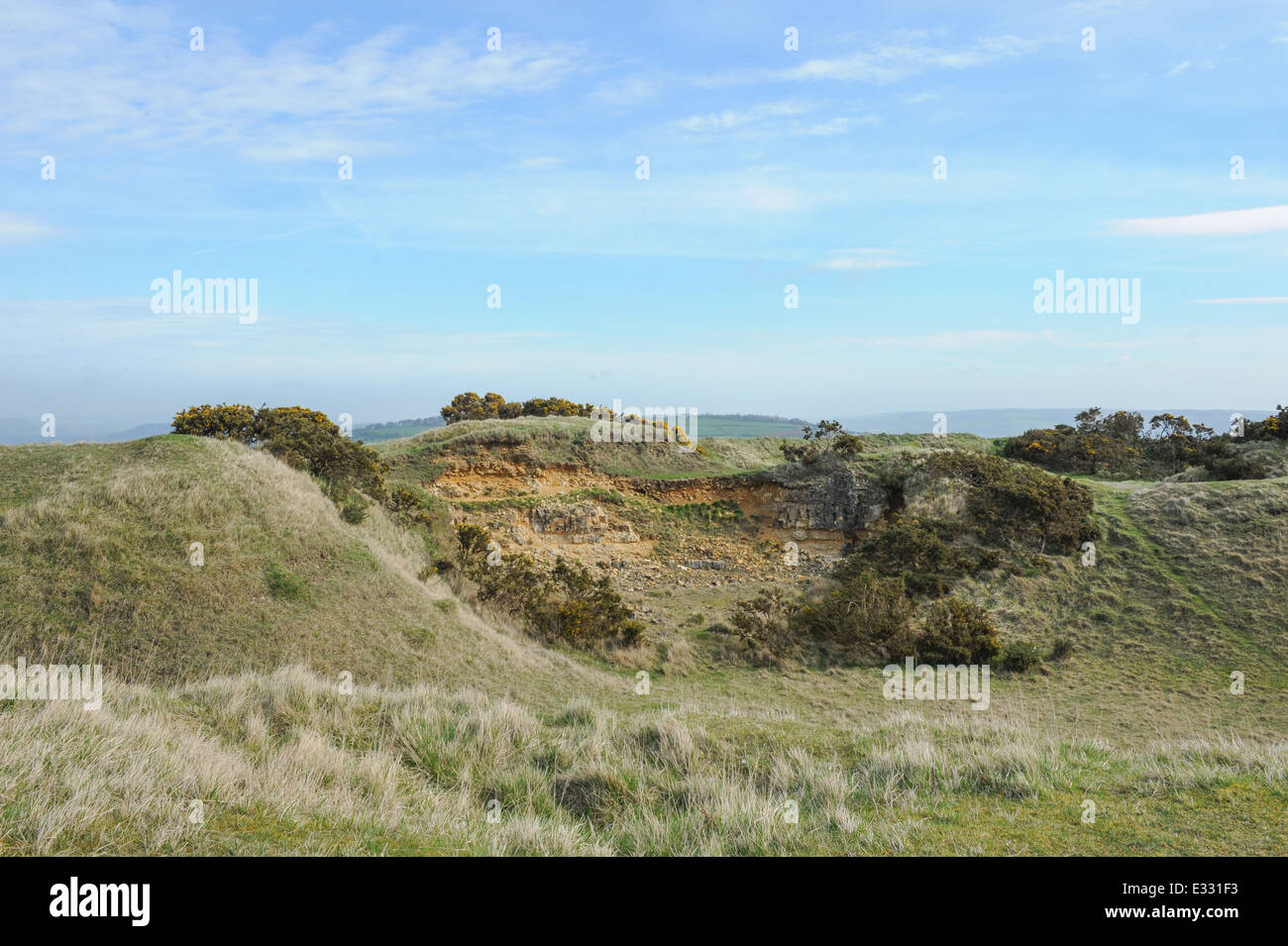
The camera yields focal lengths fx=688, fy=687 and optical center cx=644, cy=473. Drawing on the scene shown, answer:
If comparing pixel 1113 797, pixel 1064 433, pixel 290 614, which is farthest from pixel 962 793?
pixel 1064 433

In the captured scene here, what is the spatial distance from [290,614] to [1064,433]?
34.2 m

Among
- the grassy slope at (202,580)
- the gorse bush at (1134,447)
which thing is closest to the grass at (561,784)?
the grassy slope at (202,580)

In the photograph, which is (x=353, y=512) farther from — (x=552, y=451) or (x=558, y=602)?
(x=552, y=451)

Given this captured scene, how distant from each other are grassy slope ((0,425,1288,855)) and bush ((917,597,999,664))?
36.7 inches

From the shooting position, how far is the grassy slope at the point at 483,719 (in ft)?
15.6

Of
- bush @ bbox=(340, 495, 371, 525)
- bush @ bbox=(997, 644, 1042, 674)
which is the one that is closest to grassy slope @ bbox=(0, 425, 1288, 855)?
bush @ bbox=(997, 644, 1042, 674)

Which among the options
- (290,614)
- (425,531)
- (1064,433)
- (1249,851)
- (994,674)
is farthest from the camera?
(1064,433)

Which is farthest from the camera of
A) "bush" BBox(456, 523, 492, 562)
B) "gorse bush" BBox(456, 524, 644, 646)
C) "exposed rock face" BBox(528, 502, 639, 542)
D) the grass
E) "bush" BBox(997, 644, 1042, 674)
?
"exposed rock face" BBox(528, 502, 639, 542)

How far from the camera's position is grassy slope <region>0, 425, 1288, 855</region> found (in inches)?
187

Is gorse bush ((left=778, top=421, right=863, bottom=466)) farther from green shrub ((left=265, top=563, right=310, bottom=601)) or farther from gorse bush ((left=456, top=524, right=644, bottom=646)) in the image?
green shrub ((left=265, top=563, right=310, bottom=601))

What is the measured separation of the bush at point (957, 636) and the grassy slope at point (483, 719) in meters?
0.93

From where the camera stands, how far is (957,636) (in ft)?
52.1

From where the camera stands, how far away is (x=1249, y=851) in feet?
A: 15.4
